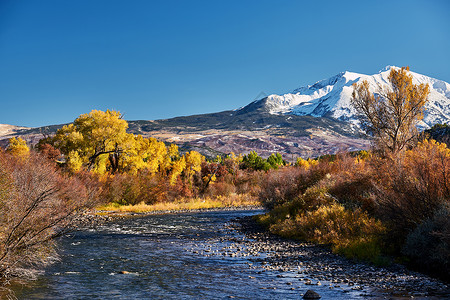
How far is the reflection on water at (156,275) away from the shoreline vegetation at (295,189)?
3.92ft

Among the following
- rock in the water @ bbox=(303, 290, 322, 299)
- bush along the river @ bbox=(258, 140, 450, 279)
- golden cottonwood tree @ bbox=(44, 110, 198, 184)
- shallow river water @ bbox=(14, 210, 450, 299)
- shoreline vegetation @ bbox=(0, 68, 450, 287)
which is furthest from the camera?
golden cottonwood tree @ bbox=(44, 110, 198, 184)

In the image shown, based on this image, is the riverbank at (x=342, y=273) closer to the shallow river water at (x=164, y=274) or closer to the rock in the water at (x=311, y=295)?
the shallow river water at (x=164, y=274)

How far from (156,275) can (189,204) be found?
125ft

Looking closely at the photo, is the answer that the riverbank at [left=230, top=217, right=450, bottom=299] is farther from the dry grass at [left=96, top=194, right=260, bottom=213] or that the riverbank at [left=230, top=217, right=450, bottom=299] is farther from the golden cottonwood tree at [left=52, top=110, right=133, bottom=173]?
the golden cottonwood tree at [left=52, top=110, right=133, bottom=173]

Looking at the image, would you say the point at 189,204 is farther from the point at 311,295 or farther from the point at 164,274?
the point at 311,295

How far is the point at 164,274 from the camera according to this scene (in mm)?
12664

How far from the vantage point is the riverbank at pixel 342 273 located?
31.9ft

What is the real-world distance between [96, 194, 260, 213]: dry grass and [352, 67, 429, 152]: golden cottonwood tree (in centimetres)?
2632

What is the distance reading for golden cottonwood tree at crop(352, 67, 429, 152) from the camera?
29.8 m

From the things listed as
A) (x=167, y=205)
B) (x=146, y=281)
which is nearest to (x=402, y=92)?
(x=146, y=281)

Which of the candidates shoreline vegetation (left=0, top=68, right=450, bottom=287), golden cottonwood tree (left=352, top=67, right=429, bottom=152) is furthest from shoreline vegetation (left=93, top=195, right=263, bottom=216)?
golden cottonwood tree (left=352, top=67, right=429, bottom=152)

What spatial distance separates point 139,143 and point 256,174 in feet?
91.7

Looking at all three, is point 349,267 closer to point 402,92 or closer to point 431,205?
point 431,205

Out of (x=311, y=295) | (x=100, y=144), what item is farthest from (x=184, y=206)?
(x=311, y=295)
